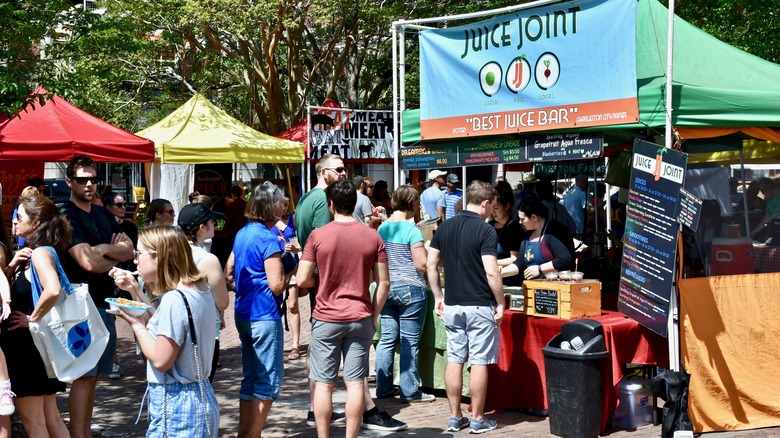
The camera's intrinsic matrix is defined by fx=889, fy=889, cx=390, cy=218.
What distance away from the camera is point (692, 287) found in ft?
21.8

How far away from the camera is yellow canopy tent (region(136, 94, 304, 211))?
44.2ft

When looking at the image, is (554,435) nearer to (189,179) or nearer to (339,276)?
(339,276)

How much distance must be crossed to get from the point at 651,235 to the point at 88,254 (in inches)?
158

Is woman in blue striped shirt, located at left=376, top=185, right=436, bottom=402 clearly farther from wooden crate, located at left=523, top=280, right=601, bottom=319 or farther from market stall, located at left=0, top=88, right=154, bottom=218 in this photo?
market stall, located at left=0, top=88, right=154, bottom=218

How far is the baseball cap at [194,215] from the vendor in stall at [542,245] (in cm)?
274

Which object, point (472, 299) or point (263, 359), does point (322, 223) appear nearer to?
point (472, 299)

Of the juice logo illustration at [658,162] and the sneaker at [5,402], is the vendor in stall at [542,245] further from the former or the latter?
the sneaker at [5,402]

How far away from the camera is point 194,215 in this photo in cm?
544

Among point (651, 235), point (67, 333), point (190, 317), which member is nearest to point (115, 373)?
point (67, 333)

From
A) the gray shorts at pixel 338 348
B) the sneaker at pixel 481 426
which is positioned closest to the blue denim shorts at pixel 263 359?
the gray shorts at pixel 338 348

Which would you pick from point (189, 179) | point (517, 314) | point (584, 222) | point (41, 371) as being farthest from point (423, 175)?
point (41, 371)

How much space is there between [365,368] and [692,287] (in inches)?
102

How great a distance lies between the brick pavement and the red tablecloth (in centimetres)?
16

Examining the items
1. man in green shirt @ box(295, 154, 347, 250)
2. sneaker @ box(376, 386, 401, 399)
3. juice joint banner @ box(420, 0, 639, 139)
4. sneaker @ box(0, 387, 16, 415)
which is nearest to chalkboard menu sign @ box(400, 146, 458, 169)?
juice joint banner @ box(420, 0, 639, 139)
